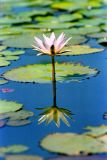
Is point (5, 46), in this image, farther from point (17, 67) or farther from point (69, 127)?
point (69, 127)

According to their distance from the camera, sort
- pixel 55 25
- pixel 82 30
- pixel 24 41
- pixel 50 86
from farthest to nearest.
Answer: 1. pixel 55 25
2. pixel 82 30
3. pixel 24 41
4. pixel 50 86

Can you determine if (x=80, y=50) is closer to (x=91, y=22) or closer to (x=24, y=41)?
(x=24, y=41)

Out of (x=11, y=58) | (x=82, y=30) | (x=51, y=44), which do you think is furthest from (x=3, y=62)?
(x=82, y=30)

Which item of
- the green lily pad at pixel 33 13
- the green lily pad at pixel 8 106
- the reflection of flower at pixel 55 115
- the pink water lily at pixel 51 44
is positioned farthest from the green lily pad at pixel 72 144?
the green lily pad at pixel 33 13

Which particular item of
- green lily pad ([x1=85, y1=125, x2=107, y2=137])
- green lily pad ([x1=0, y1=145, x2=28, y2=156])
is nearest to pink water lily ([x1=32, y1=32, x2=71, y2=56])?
green lily pad ([x1=85, y1=125, x2=107, y2=137])

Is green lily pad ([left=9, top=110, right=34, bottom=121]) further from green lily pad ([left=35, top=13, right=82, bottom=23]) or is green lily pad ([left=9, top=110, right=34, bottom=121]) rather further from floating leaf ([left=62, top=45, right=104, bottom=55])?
green lily pad ([left=35, top=13, right=82, bottom=23])

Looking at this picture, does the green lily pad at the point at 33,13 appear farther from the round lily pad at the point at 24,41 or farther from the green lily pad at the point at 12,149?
the green lily pad at the point at 12,149
